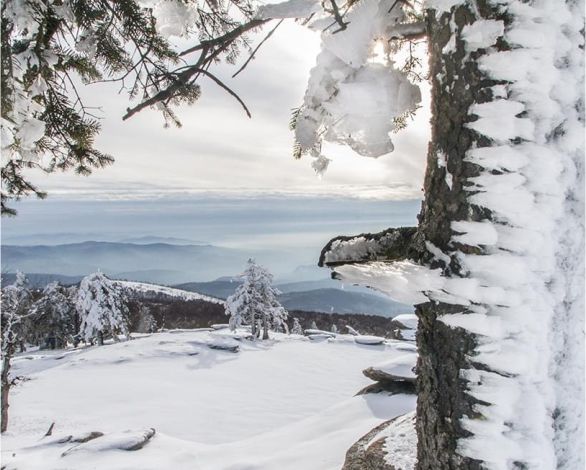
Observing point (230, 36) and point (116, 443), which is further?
point (116, 443)

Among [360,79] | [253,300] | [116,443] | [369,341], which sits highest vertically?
[360,79]

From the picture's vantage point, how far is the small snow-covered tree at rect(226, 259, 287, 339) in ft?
124

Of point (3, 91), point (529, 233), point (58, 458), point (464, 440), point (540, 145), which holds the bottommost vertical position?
point (58, 458)

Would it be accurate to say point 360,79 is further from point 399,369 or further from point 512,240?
point 399,369

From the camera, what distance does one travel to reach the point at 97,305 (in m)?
35.4

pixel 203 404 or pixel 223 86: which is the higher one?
pixel 223 86

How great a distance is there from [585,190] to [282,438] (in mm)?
8031

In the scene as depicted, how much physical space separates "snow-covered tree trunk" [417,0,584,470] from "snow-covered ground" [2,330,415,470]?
4756 millimetres

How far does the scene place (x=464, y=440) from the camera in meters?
1.45

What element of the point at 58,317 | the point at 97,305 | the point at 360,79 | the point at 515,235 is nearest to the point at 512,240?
the point at 515,235

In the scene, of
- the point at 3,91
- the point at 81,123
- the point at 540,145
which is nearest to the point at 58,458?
the point at 81,123

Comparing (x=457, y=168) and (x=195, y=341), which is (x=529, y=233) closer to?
(x=457, y=168)

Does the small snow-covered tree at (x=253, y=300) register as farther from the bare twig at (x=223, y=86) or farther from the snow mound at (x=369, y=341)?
the bare twig at (x=223, y=86)

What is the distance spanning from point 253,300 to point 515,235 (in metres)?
37.3
